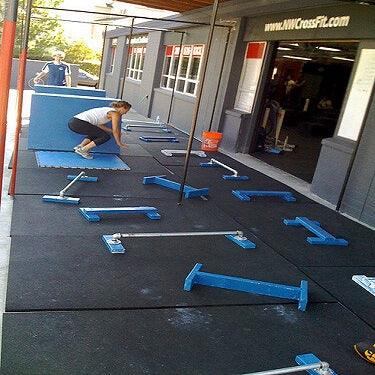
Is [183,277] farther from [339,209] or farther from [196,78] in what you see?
[196,78]

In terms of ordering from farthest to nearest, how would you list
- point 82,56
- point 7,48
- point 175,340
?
point 82,56 → point 175,340 → point 7,48

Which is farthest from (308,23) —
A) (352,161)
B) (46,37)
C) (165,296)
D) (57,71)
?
(46,37)

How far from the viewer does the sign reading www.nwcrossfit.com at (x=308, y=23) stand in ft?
24.2

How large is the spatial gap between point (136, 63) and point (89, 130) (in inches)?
538

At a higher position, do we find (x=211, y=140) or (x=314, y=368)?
(x=211, y=140)

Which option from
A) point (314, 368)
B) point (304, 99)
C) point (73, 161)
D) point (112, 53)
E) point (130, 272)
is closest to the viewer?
point (314, 368)

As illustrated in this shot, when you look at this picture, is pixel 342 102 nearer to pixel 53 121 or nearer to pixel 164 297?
pixel 53 121

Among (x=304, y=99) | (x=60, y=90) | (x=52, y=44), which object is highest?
(x=52, y=44)

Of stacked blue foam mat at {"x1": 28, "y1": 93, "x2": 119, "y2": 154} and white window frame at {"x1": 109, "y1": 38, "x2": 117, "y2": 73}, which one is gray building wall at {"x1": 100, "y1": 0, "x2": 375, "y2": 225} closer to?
stacked blue foam mat at {"x1": 28, "y1": 93, "x2": 119, "y2": 154}

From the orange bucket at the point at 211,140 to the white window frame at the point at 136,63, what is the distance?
9.63m

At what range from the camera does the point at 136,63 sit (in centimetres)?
2011

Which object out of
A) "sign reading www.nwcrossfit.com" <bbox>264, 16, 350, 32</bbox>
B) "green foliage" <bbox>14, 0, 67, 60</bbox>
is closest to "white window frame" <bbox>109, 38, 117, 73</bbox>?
"green foliage" <bbox>14, 0, 67, 60</bbox>

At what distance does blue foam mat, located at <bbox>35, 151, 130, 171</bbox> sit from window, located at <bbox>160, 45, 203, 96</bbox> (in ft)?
20.9

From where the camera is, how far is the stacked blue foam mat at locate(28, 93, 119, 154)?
7.47 m
